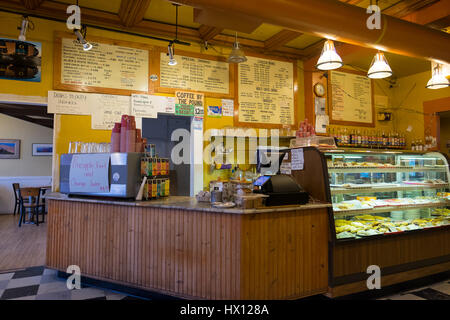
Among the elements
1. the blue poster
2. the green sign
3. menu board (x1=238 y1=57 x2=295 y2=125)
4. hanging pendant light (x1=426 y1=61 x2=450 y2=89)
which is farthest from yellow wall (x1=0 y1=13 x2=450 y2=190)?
hanging pendant light (x1=426 y1=61 x2=450 y2=89)

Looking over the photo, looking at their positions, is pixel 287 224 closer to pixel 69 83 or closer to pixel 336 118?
pixel 69 83

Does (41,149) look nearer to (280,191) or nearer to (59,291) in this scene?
(59,291)

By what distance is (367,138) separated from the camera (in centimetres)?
593

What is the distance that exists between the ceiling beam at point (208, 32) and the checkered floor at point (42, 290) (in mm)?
3849

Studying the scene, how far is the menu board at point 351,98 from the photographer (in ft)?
19.7

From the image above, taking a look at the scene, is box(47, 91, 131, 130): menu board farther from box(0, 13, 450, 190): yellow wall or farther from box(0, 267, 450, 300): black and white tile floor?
box(0, 267, 450, 300): black and white tile floor

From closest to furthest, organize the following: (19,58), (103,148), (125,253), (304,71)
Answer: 1. (125,253)
2. (103,148)
3. (19,58)
4. (304,71)

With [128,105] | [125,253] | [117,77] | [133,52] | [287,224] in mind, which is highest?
[133,52]

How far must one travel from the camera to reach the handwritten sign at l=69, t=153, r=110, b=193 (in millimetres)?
2936

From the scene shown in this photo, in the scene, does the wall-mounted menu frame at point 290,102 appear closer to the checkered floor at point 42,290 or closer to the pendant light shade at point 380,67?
the pendant light shade at point 380,67

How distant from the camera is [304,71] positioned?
5875mm

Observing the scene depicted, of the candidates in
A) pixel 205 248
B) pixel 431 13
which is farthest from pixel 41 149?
pixel 431 13
